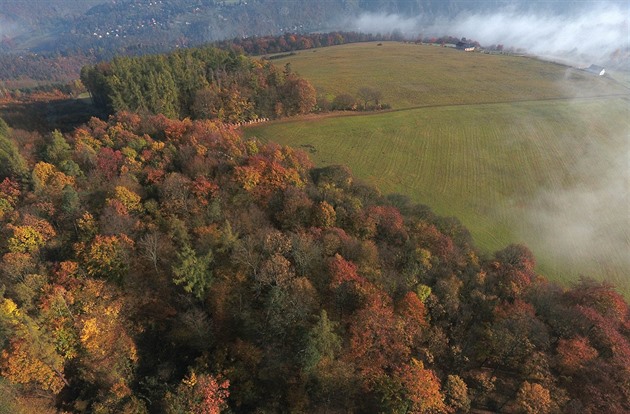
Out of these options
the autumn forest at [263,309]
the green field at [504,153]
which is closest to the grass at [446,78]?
the green field at [504,153]

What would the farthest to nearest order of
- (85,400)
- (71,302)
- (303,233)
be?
(303,233)
(71,302)
(85,400)

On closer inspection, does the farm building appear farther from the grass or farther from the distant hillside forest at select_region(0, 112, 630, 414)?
the distant hillside forest at select_region(0, 112, 630, 414)

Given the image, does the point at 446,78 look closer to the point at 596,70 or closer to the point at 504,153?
the point at 504,153

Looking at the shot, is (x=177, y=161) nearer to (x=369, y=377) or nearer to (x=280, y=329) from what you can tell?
(x=280, y=329)

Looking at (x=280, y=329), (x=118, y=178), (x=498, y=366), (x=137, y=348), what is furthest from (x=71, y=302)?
(x=498, y=366)

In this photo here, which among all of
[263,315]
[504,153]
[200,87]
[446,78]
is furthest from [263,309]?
[446,78]

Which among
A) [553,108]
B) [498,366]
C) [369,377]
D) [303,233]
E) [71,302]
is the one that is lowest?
[553,108]

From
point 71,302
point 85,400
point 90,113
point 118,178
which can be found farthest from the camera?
point 90,113
